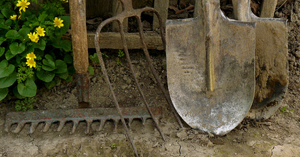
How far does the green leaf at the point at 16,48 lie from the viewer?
220 centimetres

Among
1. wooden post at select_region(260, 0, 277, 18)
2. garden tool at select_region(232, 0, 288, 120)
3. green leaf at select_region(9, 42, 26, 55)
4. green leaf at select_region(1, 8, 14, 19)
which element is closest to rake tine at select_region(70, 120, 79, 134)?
green leaf at select_region(9, 42, 26, 55)

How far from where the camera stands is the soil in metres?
2.11

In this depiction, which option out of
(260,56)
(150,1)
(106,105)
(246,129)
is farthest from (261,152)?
(150,1)

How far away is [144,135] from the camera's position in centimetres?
226

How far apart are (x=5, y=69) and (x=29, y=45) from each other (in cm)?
24

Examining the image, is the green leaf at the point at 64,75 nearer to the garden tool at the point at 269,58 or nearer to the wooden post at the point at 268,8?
the garden tool at the point at 269,58

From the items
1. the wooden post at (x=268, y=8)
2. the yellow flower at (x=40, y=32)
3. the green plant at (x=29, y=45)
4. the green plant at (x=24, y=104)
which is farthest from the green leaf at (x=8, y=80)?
the wooden post at (x=268, y=8)

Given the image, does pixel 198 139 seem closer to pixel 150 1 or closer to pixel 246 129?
pixel 246 129

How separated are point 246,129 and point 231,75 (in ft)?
1.40

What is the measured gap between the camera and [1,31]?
2.33m

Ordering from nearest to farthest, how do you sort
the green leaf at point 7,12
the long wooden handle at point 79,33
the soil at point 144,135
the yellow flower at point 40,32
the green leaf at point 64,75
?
1. the long wooden handle at point 79,33
2. the soil at point 144,135
3. the yellow flower at point 40,32
4. the green leaf at point 7,12
5. the green leaf at point 64,75

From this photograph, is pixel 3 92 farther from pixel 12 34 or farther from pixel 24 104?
pixel 12 34

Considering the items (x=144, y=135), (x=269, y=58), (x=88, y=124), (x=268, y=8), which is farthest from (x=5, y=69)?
(x=268, y=8)

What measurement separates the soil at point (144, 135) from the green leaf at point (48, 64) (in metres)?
0.34
